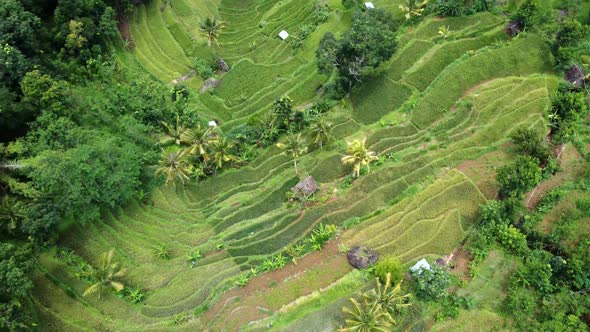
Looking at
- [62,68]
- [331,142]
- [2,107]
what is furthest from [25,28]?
[331,142]

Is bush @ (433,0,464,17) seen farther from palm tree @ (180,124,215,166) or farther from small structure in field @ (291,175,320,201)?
palm tree @ (180,124,215,166)

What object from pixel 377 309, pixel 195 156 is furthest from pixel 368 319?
pixel 195 156

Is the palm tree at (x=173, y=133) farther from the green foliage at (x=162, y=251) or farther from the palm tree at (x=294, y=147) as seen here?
the green foliage at (x=162, y=251)

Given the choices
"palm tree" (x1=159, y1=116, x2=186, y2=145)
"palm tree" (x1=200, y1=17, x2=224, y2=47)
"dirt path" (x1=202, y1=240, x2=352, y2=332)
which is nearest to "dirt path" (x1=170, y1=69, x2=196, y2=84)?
"palm tree" (x1=200, y1=17, x2=224, y2=47)

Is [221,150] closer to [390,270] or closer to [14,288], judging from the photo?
[390,270]

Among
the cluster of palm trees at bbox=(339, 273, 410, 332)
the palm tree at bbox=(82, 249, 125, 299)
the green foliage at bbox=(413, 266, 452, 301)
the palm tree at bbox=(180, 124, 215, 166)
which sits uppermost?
the palm tree at bbox=(180, 124, 215, 166)
